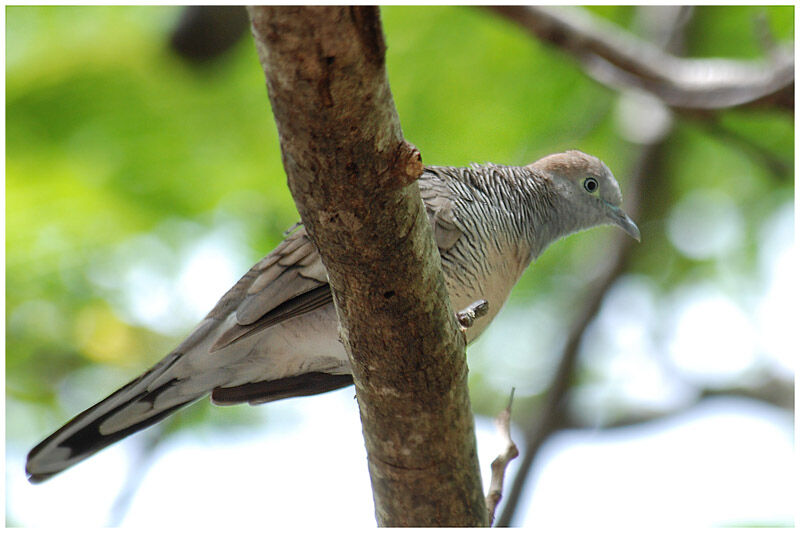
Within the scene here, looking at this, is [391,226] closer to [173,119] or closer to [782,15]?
[173,119]

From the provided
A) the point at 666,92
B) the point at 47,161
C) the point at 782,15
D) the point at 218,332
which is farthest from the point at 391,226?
the point at 782,15

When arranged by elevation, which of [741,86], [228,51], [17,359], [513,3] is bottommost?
[17,359]

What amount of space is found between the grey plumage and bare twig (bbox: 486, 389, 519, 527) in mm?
505

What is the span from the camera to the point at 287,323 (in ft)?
12.8

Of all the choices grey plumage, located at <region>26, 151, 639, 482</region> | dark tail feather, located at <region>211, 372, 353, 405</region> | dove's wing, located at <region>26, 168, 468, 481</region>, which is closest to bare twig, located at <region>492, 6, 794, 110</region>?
grey plumage, located at <region>26, 151, 639, 482</region>

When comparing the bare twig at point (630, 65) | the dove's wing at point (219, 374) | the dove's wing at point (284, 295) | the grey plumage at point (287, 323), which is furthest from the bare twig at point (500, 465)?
the bare twig at point (630, 65)

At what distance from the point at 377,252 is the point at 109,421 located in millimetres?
2186

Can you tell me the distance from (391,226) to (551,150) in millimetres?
4432

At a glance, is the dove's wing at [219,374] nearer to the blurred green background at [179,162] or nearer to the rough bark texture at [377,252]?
the rough bark texture at [377,252]

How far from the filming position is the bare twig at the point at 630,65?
5.34 meters

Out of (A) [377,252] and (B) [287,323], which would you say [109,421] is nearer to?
(B) [287,323]

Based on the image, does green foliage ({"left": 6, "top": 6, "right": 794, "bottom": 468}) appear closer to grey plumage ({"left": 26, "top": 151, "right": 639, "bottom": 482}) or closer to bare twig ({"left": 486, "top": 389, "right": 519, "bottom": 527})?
grey plumage ({"left": 26, "top": 151, "right": 639, "bottom": 482})

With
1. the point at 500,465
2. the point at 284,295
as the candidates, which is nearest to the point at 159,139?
the point at 284,295

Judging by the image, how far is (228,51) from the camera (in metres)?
6.39
